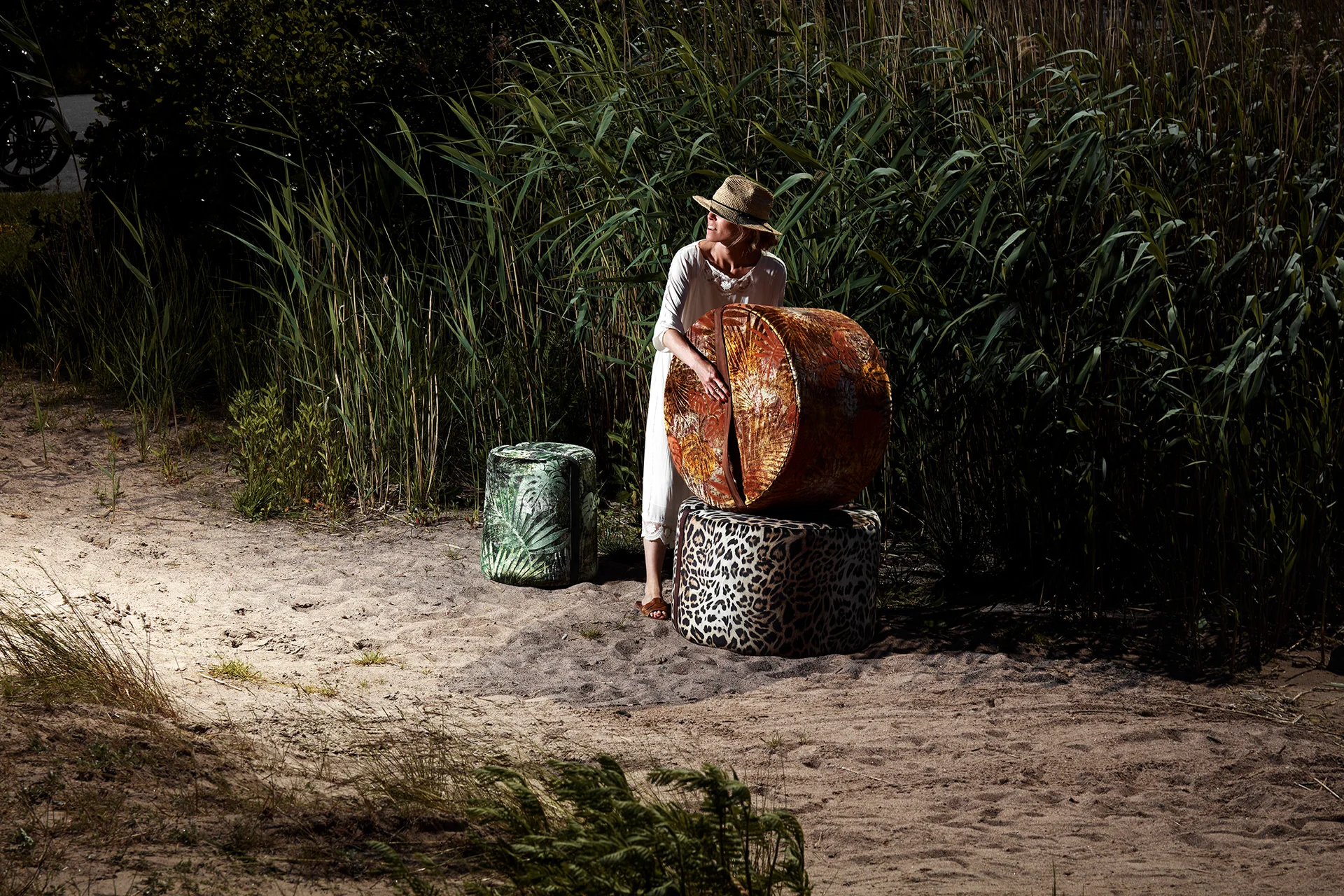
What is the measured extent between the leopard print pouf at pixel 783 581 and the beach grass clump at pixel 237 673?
1534 mm

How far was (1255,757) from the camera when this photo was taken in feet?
12.1

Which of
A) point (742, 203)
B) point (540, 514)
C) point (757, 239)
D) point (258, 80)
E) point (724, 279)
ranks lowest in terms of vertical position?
point (540, 514)

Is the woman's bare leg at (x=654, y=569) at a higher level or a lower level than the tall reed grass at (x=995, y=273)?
lower

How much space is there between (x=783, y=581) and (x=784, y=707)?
545mm

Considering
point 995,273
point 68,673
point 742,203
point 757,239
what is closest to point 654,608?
point 757,239

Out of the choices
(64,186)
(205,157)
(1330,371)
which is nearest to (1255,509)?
(1330,371)

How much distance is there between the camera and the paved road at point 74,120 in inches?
477

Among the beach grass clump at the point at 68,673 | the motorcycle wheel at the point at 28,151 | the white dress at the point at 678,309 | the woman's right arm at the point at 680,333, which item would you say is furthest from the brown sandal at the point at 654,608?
the motorcycle wheel at the point at 28,151

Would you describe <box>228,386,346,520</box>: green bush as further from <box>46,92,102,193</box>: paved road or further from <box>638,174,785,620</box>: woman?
<box>46,92,102,193</box>: paved road

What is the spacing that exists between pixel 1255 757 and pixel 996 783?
2.71 ft

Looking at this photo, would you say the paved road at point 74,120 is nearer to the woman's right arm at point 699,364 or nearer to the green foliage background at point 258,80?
the green foliage background at point 258,80

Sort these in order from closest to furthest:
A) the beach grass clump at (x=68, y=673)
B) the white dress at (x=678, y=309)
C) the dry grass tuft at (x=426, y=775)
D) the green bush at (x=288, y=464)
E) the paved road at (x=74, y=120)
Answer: the dry grass tuft at (x=426, y=775)
the beach grass clump at (x=68, y=673)
the white dress at (x=678, y=309)
the green bush at (x=288, y=464)
the paved road at (x=74, y=120)

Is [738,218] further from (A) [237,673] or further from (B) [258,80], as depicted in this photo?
(B) [258,80]

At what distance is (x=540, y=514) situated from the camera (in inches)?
209
